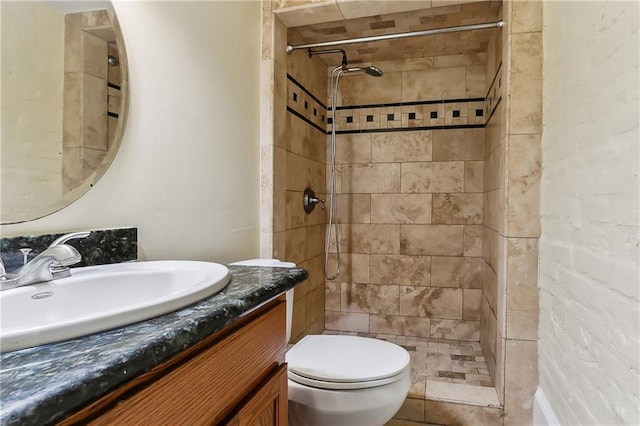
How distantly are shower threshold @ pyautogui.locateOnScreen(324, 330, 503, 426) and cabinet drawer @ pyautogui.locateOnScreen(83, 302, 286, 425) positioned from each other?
3.88 feet

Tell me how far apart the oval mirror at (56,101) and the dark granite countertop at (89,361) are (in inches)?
22.1

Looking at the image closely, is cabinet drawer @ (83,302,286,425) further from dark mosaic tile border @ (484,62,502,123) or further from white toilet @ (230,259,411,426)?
dark mosaic tile border @ (484,62,502,123)

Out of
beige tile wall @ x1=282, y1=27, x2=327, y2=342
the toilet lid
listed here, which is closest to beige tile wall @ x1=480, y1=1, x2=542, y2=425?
the toilet lid

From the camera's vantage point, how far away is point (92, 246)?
1057 millimetres

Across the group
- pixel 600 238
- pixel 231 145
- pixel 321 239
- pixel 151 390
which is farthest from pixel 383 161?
pixel 151 390

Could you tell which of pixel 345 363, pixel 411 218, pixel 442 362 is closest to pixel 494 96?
pixel 411 218

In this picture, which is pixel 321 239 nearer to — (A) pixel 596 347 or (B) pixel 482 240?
(B) pixel 482 240

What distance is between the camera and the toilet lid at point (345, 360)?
1352 mm

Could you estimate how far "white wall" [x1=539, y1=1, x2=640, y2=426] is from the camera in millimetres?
900

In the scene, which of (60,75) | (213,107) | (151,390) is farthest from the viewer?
(213,107)

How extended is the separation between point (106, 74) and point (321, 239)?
1965mm

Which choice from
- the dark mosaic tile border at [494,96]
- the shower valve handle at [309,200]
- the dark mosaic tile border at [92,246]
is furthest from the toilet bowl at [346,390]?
the dark mosaic tile border at [494,96]

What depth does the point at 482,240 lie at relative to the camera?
275 cm

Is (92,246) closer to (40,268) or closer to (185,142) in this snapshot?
(40,268)
